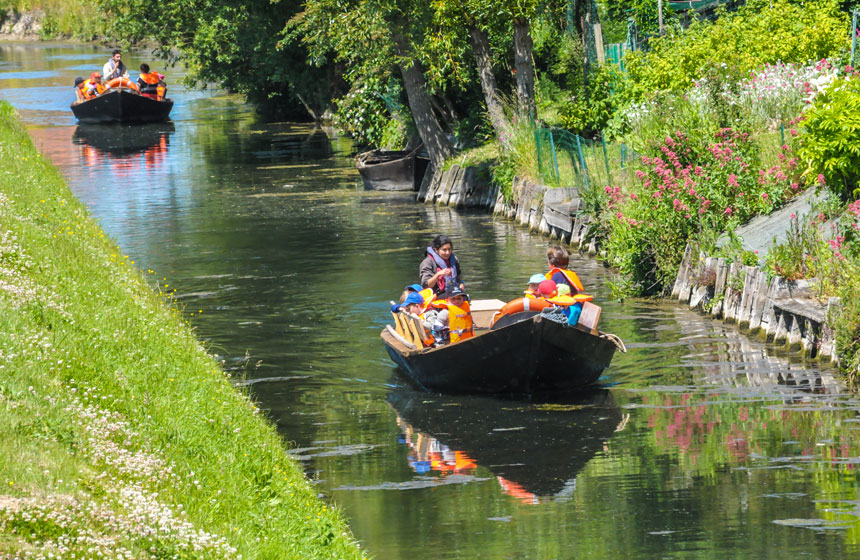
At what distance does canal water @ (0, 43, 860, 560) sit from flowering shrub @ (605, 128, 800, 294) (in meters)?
0.82

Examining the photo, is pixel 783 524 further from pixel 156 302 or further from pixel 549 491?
pixel 156 302

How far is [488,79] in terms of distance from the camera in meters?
31.5

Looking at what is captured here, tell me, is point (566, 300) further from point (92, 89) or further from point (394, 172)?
point (92, 89)

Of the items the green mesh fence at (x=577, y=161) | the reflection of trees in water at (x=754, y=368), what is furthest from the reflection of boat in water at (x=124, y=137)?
the reflection of trees in water at (x=754, y=368)

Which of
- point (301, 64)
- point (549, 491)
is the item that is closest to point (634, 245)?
point (549, 491)

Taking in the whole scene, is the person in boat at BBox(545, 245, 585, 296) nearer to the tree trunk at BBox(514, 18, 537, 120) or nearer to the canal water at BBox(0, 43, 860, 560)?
the canal water at BBox(0, 43, 860, 560)

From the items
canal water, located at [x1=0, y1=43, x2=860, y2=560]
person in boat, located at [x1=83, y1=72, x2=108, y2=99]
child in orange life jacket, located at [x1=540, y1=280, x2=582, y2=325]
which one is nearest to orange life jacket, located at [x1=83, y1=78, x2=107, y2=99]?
person in boat, located at [x1=83, y1=72, x2=108, y2=99]

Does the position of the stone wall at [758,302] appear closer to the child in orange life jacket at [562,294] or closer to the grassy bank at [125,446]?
the child in orange life jacket at [562,294]

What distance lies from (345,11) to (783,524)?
23.6m

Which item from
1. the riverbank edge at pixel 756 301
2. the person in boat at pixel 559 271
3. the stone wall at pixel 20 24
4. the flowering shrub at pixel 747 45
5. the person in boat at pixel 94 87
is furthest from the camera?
the stone wall at pixel 20 24

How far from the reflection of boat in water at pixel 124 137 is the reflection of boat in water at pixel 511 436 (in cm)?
3293

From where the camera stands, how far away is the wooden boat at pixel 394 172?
34.3 m

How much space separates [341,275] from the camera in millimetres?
22344

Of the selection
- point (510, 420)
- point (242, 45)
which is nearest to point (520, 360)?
point (510, 420)
